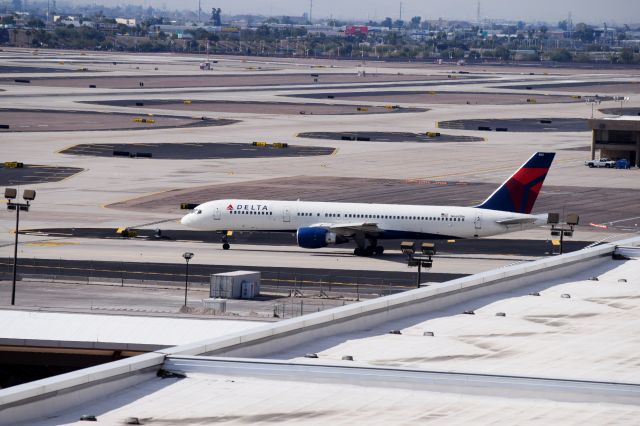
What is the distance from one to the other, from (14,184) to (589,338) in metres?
90.4

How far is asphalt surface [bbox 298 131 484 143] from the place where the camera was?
17500cm

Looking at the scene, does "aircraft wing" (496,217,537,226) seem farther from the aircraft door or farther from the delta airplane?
the aircraft door

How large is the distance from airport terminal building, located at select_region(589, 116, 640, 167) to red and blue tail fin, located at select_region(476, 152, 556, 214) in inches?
2501

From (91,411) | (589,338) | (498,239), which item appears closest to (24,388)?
(91,411)

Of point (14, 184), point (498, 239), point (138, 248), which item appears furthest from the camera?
point (14, 184)

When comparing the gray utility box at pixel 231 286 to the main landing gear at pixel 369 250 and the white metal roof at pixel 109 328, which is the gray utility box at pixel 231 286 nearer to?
the white metal roof at pixel 109 328

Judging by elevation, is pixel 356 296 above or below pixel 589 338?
below

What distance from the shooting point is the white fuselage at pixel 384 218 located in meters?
87.4

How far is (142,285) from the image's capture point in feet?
250

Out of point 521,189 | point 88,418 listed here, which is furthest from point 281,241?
point 88,418

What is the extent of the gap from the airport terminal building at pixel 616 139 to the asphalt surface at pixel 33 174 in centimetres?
5865

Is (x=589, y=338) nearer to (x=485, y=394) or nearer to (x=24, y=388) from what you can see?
(x=485, y=394)

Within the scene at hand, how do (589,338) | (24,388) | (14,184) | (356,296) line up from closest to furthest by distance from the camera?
(24,388) → (589,338) → (356,296) → (14,184)

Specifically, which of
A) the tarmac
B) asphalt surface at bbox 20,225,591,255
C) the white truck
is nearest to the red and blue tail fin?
asphalt surface at bbox 20,225,591,255
